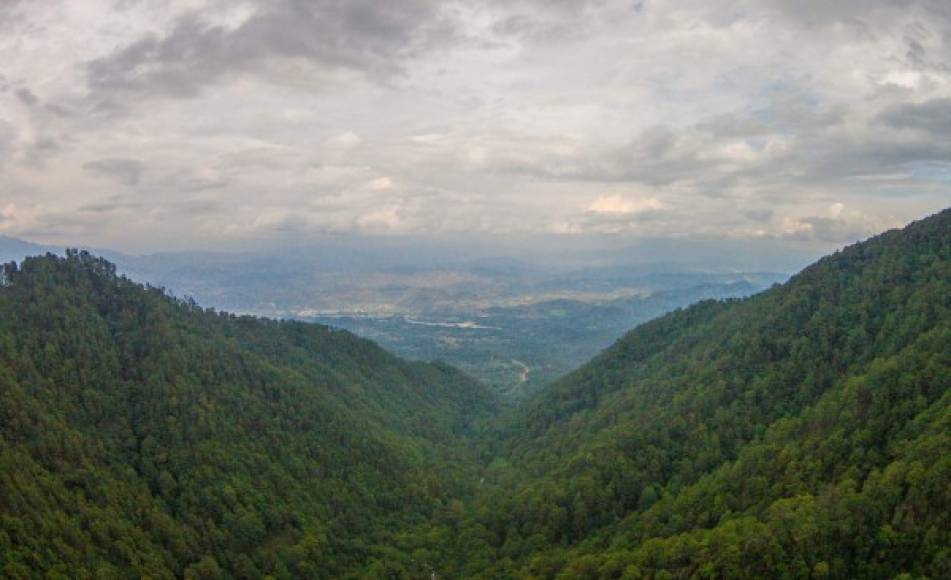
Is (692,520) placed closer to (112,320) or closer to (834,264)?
(834,264)

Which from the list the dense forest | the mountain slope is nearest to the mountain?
the dense forest

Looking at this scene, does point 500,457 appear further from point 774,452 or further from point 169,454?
point 774,452

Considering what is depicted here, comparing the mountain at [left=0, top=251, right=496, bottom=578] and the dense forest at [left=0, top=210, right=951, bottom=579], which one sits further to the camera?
Result: the mountain at [left=0, top=251, right=496, bottom=578]

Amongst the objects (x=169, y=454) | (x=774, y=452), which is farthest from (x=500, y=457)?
(x=774, y=452)

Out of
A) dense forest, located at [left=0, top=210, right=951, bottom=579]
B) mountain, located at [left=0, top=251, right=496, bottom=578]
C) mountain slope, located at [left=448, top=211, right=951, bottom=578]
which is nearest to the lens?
mountain slope, located at [left=448, top=211, right=951, bottom=578]

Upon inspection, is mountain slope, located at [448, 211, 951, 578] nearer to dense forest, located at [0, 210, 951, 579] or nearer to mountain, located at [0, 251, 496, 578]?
dense forest, located at [0, 210, 951, 579]

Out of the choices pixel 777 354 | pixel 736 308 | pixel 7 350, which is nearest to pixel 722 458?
pixel 777 354

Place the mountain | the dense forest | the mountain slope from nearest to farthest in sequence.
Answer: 1. the mountain slope
2. the dense forest
3. the mountain

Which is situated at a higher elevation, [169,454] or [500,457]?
[169,454]

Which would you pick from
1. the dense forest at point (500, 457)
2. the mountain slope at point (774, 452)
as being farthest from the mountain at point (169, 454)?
the mountain slope at point (774, 452)
